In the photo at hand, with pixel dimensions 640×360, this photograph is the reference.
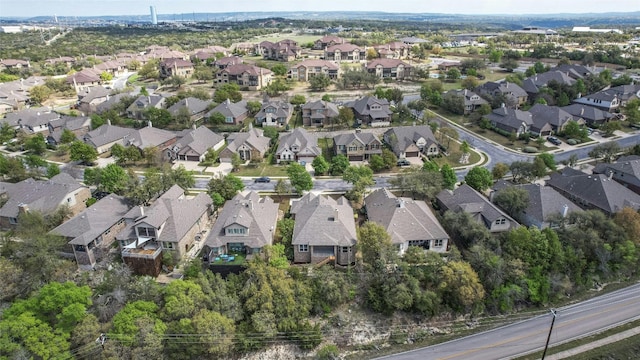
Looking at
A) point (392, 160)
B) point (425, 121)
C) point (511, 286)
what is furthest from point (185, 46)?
point (511, 286)

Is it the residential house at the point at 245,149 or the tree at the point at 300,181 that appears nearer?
the tree at the point at 300,181

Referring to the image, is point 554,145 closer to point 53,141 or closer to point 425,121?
point 425,121

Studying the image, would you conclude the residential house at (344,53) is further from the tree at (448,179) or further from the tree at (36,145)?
the tree at (448,179)

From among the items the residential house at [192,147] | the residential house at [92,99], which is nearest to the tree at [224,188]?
the residential house at [192,147]

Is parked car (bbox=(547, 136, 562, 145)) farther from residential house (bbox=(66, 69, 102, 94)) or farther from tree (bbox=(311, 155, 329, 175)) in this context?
residential house (bbox=(66, 69, 102, 94))

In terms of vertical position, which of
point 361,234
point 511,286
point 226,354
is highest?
point 361,234
